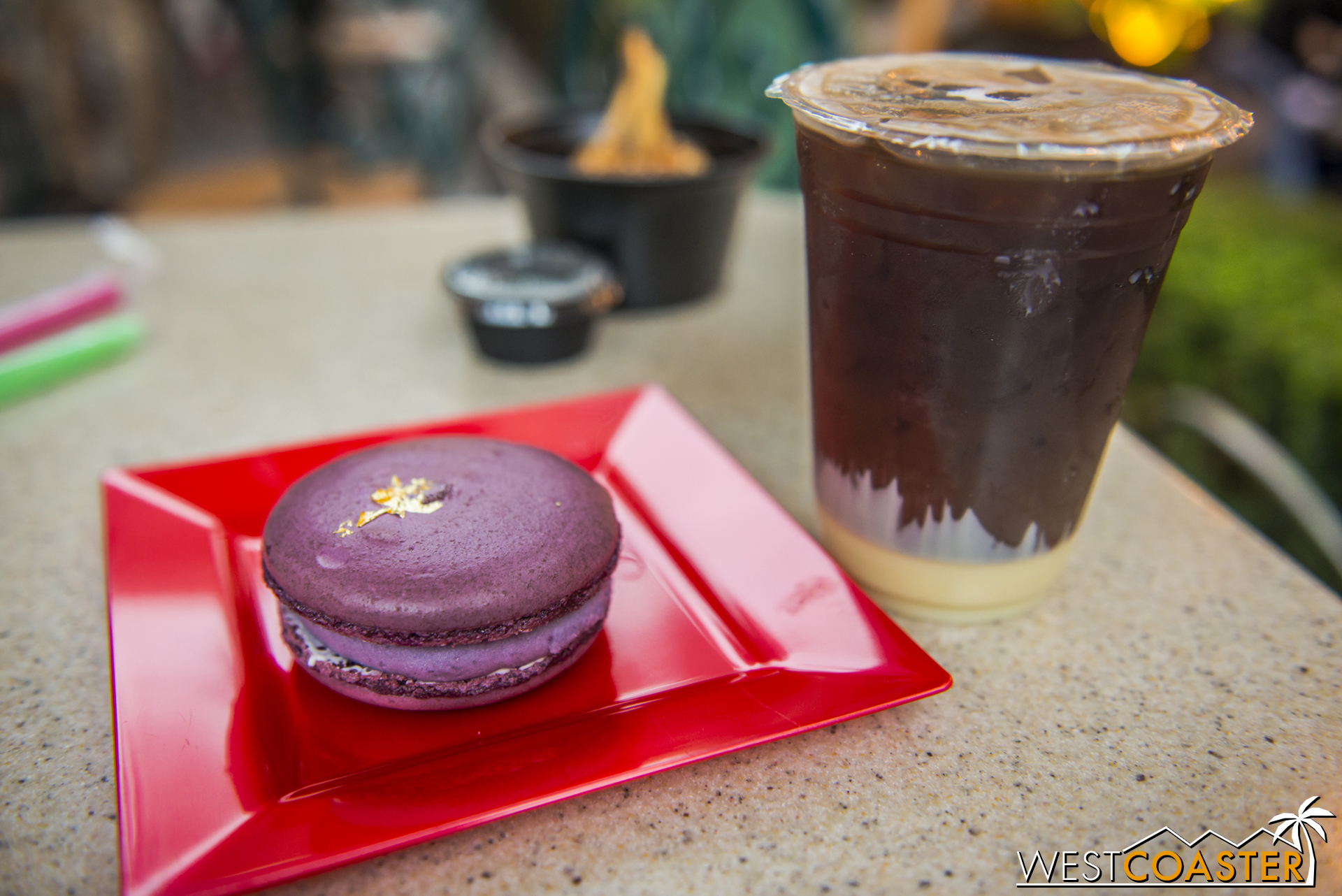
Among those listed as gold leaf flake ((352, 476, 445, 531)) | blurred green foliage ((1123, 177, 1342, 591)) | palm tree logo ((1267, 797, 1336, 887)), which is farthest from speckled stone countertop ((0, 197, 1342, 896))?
blurred green foliage ((1123, 177, 1342, 591))

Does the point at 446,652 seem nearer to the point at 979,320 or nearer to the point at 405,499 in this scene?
the point at 405,499

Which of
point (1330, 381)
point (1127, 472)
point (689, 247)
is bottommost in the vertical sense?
point (1330, 381)

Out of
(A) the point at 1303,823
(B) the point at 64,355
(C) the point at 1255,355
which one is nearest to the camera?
(A) the point at 1303,823

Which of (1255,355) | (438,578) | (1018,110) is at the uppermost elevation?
(1018,110)

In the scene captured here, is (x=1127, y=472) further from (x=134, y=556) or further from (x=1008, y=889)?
(x=134, y=556)

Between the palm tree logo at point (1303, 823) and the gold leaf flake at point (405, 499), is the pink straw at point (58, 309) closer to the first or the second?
the gold leaf flake at point (405, 499)

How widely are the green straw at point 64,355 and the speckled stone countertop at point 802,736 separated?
0.7 inches

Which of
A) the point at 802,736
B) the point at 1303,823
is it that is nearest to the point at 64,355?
the point at 802,736

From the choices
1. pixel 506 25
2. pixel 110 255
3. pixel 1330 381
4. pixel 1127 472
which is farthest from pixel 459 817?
pixel 506 25

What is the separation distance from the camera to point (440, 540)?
420 millimetres

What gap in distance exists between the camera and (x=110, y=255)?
1.01m

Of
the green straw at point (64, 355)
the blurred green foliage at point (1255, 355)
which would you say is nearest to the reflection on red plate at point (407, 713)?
→ the green straw at point (64, 355)

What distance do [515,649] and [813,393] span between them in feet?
0.71

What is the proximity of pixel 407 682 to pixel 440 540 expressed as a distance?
0.07 m
